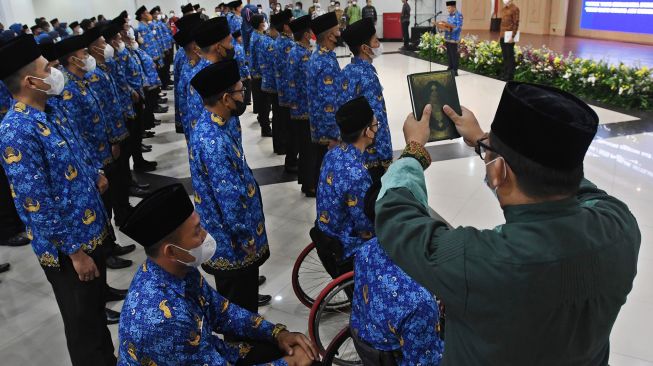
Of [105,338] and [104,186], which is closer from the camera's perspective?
[105,338]

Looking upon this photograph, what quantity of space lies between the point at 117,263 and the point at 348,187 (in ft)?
6.77

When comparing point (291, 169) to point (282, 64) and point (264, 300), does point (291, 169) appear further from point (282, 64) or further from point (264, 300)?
point (264, 300)

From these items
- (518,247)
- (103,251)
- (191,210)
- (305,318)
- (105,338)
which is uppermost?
(518,247)

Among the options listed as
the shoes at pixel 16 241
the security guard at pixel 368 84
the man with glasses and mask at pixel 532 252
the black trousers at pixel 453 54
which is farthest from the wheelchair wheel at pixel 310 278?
the black trousers at pixel 453 54

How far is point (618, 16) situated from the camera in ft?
42.7

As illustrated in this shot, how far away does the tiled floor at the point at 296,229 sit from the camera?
284 centimetres

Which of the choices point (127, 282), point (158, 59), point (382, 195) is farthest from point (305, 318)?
point (158, 59)

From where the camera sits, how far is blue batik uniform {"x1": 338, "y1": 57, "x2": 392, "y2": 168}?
3791 millimetres

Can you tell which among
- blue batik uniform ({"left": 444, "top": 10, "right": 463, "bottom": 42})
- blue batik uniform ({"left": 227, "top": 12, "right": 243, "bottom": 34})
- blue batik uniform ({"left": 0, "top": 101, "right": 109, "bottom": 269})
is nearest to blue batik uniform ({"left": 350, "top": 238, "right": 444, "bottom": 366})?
blue batik uniform ({"left": 0, "top": 101, "right": 109, "bottom": 269})

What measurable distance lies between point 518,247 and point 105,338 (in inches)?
86.1

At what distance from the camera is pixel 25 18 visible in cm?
1302

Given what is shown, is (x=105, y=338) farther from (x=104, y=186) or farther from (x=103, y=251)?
(x=104, y=186)

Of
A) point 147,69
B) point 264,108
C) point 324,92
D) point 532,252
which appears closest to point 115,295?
point 324,92

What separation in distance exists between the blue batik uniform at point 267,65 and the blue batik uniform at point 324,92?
1543 mm
